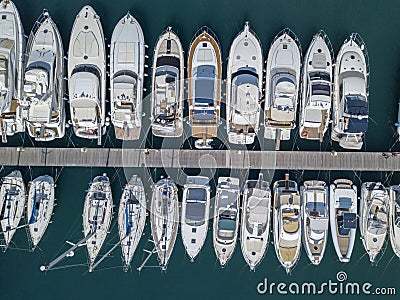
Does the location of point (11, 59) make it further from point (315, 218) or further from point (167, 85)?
point (315, 218)

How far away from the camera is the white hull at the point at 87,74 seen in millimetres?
11641

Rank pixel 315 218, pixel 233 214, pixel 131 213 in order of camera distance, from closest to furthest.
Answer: pixel 315 218
pixel 233 214
pixel 131 213

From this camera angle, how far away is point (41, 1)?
12.5 m

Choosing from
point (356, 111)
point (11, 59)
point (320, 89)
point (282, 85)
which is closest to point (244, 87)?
point (282, 85)

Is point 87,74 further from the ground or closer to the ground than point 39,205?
further from the ground

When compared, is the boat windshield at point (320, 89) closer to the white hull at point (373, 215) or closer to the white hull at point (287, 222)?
the white hull at point (287, 222)

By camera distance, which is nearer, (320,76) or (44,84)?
(44,84)

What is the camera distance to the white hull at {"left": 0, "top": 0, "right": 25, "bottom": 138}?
11.6 meters

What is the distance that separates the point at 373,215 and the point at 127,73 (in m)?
6.73

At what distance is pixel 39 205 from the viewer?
12156 millimetres

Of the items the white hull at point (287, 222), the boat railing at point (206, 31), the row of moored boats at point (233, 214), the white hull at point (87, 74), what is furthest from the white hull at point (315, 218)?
the white hull at point (87, 74)

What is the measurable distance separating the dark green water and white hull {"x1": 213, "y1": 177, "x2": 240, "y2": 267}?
0.36m

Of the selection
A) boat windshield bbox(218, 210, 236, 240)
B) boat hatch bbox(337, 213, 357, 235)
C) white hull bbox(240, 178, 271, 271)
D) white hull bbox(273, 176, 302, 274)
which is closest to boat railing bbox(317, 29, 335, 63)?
white hull bbox(273, 176, 302, 274)

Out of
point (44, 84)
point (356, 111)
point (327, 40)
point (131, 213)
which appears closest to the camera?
point (44, 84)
